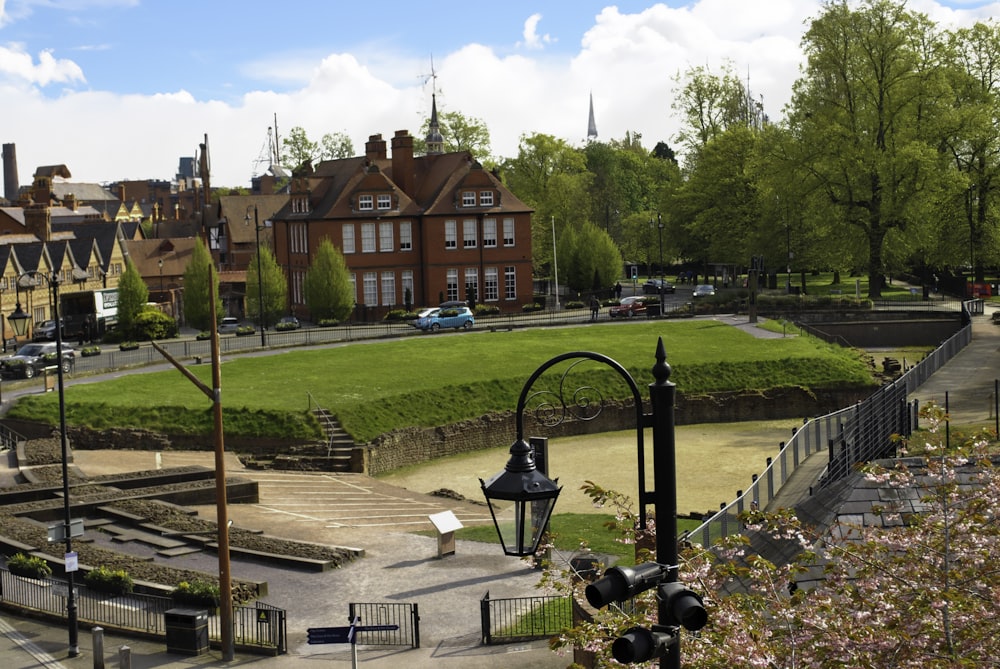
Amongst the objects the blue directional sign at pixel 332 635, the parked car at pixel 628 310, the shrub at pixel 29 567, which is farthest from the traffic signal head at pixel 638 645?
the parked car at pixel 628 310

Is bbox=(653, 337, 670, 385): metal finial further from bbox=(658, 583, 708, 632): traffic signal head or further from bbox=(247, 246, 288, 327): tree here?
bbox=(247, 246, 288, 327): tree

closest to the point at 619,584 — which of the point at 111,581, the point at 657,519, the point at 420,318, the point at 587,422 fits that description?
the point at 657,519

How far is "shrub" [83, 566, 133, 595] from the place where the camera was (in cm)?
2780

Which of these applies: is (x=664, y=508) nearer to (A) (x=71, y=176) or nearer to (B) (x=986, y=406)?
(B) (x=986, y=406)

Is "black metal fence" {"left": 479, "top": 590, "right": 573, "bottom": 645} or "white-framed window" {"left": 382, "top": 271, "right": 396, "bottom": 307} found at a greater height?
"white-framed window" {"left": 382, "top": 271, "right": 396, "bottom": 307}

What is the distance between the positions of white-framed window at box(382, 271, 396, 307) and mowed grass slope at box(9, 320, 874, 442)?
54.9ft

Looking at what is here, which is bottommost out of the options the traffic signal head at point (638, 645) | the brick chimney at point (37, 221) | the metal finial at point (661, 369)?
the traffic signal head at point (638, 645)

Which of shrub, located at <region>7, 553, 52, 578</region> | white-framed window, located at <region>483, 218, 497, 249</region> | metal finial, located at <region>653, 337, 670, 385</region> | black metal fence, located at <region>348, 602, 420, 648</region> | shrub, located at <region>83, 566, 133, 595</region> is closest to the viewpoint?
metal finial, located at <region>653, 337, 670, 385</region>

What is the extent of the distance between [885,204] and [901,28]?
12.4 meters

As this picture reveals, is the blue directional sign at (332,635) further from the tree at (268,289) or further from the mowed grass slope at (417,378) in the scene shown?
the tree at (268,289)

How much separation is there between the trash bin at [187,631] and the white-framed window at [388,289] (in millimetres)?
63275

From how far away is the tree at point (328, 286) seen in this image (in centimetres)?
7994

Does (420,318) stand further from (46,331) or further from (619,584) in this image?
(619,584)

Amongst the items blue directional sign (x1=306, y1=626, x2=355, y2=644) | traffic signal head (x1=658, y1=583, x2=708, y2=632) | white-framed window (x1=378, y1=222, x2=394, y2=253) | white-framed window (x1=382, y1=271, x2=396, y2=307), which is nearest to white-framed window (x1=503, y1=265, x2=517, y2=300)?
white-framed window (x1=382, y1=271, x2=396, y2=307)
